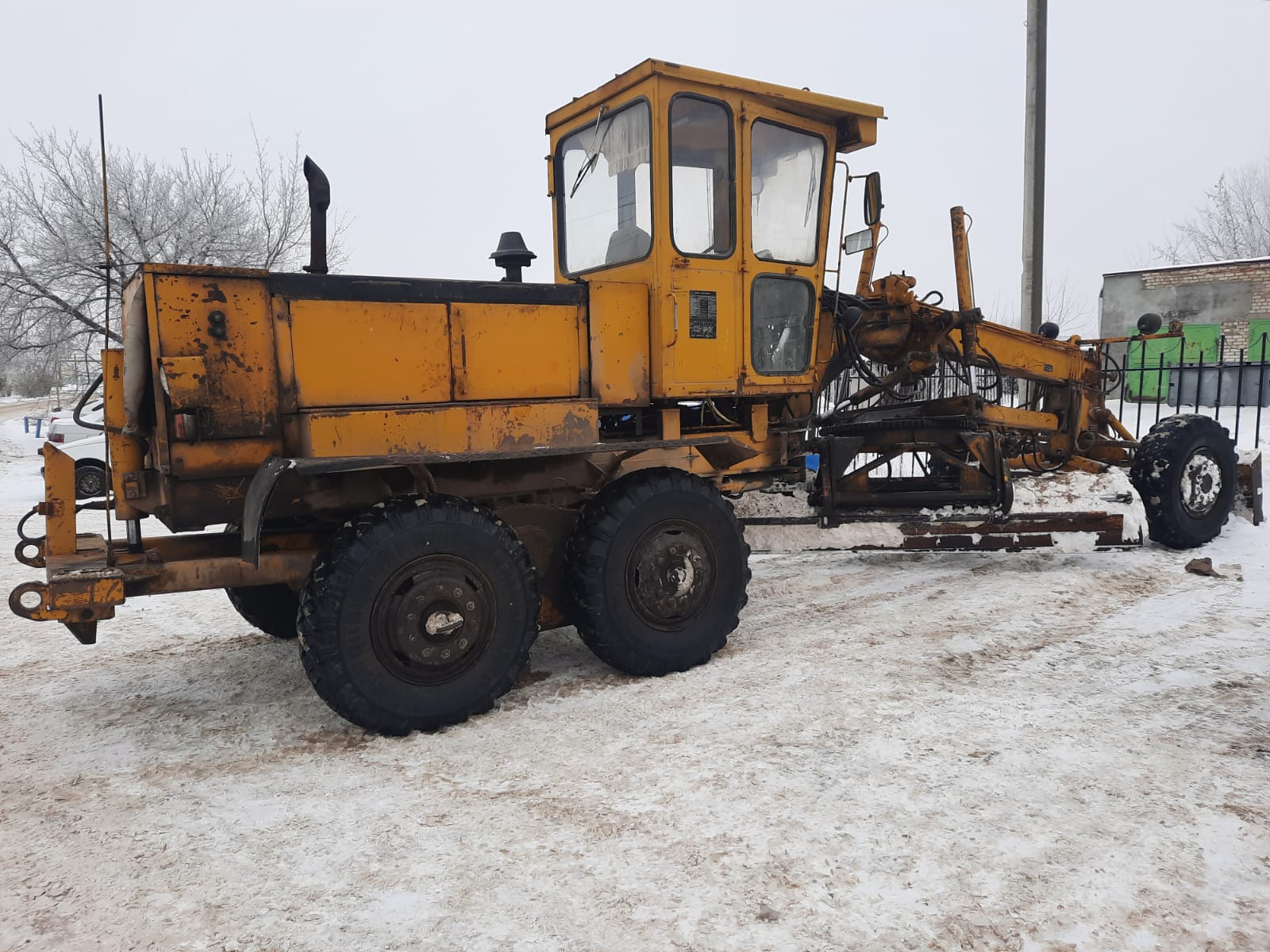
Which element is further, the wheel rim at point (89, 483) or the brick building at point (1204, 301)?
the brick building at point (1204, 301)

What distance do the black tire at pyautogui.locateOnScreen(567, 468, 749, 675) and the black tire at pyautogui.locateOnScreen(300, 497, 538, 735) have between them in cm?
39

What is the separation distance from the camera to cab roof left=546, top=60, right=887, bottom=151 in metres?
4.60

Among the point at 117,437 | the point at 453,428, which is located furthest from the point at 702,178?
the point at 117,437

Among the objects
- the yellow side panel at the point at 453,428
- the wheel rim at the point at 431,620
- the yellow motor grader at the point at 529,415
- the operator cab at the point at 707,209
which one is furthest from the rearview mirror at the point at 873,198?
the wheel rim at the point at 431,620

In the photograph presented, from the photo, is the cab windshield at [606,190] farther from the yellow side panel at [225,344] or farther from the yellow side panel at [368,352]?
the yellow side panel at [225,344]

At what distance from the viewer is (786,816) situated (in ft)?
9.75

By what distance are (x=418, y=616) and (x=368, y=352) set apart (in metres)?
1.23

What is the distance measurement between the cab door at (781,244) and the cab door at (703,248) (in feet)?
0.33

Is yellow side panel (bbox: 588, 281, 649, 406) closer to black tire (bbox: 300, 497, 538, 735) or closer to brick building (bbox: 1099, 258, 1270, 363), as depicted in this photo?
black tire (bbox: 300, 497, 538, 735)

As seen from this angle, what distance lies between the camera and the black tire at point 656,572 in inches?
170

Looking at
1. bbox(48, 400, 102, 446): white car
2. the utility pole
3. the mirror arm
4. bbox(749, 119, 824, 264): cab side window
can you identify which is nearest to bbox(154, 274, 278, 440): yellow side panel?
bbox(749, 119, 824, 264): cab side window

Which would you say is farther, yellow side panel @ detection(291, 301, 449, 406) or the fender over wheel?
the fender over wheel

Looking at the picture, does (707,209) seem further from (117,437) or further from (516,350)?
(117,437)

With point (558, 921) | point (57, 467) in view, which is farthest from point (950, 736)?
point (57, 467)
